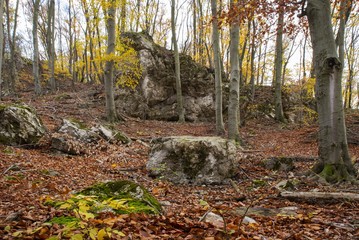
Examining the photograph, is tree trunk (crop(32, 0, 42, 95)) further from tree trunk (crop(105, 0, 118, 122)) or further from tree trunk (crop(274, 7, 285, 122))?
tree trunk (crop(274, 7, 285, 122))

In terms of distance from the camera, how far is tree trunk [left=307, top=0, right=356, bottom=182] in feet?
18.1

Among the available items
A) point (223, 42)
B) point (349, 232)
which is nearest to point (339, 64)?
point (349, 232)

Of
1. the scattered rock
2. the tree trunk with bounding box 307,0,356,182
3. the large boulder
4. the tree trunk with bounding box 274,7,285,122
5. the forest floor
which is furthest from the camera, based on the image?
the large boulder

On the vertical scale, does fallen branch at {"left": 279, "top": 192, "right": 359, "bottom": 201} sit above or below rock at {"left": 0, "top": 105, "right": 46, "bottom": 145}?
below

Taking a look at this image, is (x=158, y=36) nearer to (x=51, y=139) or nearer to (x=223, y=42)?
(x=223, y=42)

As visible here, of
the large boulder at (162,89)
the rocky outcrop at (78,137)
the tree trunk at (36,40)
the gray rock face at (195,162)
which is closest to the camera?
the gray rock face at (195,162)

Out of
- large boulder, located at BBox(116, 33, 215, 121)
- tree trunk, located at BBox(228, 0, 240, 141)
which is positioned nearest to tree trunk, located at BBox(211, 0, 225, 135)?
tree trunk, located at BBox(228, 0, 240, 141)

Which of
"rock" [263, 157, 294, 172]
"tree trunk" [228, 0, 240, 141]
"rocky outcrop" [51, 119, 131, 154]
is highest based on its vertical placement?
"tree trunk" [228, 0, 240, 141]

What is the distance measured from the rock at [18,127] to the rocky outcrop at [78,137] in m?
0.59

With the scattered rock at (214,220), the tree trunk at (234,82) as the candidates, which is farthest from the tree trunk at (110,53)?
the scattered rock at (214,220)

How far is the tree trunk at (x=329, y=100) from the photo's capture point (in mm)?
5508

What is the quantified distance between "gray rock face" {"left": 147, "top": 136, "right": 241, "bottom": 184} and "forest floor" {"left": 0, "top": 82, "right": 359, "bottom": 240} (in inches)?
10.3

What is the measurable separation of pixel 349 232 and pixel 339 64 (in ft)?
12.4

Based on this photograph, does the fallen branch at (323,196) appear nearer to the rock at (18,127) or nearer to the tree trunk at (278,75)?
the rock at (18,127)
